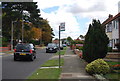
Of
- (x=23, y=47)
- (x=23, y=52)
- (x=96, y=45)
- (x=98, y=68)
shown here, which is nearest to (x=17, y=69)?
(x=96, y=45)

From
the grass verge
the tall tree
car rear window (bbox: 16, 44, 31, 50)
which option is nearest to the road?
the grass verge

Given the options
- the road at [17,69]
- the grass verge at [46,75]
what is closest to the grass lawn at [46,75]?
the grass verge at [46,75]

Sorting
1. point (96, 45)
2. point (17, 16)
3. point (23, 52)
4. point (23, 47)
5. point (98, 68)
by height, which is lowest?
point (98, 68)

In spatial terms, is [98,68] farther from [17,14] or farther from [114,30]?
[17,14]

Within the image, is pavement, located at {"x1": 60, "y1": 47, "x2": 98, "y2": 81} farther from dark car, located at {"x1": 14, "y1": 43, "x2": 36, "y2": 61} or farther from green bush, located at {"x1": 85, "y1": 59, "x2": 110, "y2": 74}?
dark car, located at {"x1": 14, "y1": 43, "x2": 36, "y2": 61}

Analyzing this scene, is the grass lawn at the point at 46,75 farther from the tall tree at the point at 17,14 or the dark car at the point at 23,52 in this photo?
the tall tree at the point at 17,14

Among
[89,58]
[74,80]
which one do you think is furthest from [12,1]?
[74,80]

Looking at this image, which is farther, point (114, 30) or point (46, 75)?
point (114, 30)

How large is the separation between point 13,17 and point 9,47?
6.43 meters

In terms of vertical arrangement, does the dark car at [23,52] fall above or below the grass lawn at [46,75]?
above

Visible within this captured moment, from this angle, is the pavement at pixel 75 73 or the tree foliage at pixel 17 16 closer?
the pavement at pixel 75 73

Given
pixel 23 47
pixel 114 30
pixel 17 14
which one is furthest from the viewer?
pixel 17 14

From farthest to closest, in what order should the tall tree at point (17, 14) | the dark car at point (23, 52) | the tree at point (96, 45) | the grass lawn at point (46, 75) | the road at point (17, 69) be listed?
the tall tree at point (17, 14) < the dark car at point (23, 52) < the tree at point (96, 45) < the road at point (17, 69) < the grass lawn at point (46, 75)

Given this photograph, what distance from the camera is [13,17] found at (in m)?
43.8
